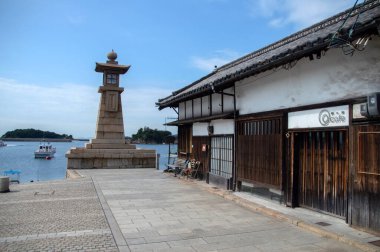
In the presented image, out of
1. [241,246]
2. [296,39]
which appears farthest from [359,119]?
[296,39]

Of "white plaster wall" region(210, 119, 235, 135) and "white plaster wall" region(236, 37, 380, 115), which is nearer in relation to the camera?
"white plaster wall" region(236, 37, 380, 115)

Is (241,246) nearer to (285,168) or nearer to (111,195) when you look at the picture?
(285,168)

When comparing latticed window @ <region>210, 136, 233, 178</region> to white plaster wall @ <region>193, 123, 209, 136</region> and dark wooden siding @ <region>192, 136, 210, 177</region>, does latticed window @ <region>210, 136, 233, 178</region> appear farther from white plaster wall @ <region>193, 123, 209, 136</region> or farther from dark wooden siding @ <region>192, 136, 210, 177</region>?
white plaster wall @ <region>193, 123, 209, 136</region>

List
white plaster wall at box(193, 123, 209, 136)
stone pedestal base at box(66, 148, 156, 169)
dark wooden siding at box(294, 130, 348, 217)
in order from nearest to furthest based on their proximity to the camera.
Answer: dark wooden siding at box(294, 130, 348, 217) → white plaster wall at box(193, 123, 209, 136) → stone pedestal base at box(66, 148, 156, 169)

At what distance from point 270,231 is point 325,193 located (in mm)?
2055

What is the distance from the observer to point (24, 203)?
10172 mm

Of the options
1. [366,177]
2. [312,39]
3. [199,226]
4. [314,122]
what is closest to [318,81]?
[314,122]

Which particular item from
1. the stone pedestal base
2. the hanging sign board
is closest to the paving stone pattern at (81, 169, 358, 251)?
the hanging sign board

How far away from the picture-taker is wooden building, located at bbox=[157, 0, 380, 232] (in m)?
6.59

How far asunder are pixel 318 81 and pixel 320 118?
94 cm

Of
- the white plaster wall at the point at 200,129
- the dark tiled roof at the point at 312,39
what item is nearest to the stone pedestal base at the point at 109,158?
the dark tiled roof at the point at 312,39

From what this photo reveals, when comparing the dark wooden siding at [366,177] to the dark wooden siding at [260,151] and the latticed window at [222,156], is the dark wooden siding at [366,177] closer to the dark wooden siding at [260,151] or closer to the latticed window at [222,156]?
the dark wooden siding at [260,151]

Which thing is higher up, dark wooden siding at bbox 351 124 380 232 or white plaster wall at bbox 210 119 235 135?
white plaster wall at bbox 210 119 235 135

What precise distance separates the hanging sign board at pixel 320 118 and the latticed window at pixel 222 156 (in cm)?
387
